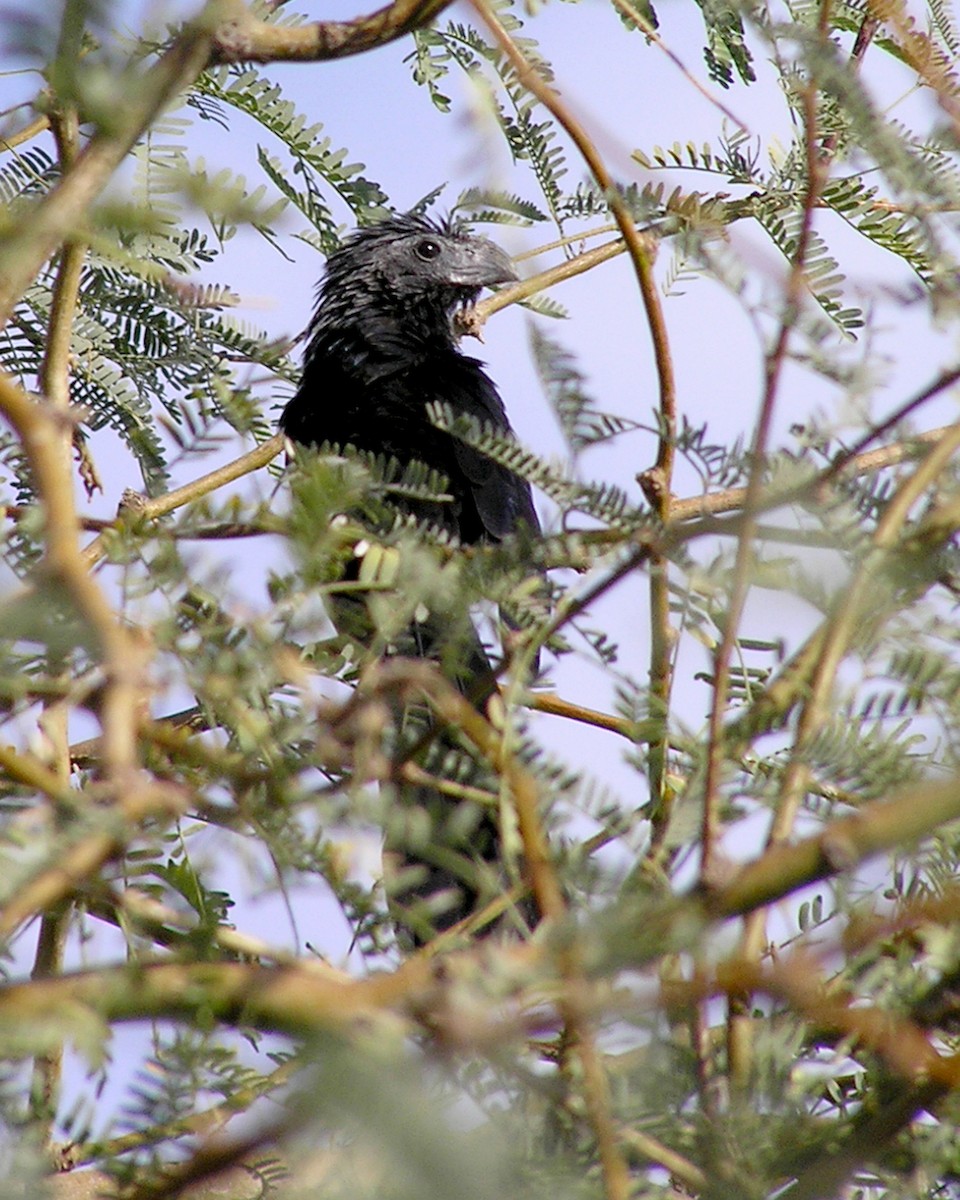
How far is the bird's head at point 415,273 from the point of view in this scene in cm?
562

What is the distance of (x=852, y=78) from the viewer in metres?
1.41

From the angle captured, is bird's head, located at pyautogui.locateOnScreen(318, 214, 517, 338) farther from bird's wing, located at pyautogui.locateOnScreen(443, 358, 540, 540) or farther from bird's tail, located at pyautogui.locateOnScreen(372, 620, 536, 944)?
bird's tail, located at pyautogui.locateOnScreen(372, 620, 536, 944)

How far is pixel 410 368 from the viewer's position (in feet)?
16.7

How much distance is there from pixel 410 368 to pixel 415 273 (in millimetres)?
747

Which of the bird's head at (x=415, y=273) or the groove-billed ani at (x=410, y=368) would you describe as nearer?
the groove-billed ani at (x=410, y=368)

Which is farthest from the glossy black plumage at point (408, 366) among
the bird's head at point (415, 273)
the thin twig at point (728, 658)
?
the thin twig at point (728, 658)

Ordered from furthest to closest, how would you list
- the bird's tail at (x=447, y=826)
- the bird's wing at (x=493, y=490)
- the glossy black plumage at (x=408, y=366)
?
the glossy black plumage at (x=408, y=366)
the bird's wing at (x=493, y=490)
the bird's tail at (x=447, y=826)

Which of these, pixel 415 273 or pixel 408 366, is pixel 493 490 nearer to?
pixel 408 366

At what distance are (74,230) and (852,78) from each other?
70 cm

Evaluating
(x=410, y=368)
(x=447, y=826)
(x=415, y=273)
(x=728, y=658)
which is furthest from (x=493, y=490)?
(x=447, y=826)

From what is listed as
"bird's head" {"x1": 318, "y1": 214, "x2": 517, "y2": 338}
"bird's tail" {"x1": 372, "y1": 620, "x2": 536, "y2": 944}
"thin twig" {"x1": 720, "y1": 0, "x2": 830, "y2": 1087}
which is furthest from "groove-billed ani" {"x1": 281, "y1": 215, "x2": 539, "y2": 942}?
"thin twig" {"x1": 720, "y1": 0, "x2": 830, "y2": 1087}

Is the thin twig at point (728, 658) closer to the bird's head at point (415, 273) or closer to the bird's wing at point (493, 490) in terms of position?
the bird's wing at point (493, 490)

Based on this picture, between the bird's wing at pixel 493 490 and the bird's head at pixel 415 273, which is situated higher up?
the bird's head at pixel 415 273

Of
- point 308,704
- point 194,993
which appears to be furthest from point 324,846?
point 194,993
